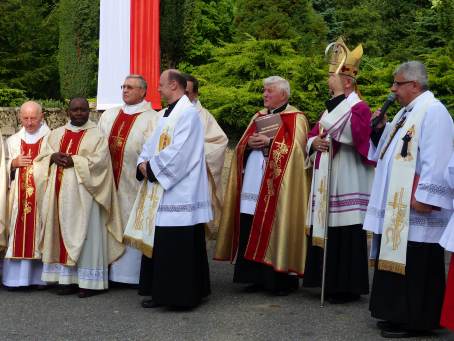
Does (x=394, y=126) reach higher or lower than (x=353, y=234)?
higher

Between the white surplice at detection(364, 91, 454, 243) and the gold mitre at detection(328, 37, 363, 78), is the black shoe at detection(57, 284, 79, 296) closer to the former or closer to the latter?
the white surplice at detection(364, 91, 454, 243)

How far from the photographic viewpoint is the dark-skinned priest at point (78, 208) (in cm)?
735

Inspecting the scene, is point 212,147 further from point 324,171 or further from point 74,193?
point 74,193

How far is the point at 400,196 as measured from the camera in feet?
19.4

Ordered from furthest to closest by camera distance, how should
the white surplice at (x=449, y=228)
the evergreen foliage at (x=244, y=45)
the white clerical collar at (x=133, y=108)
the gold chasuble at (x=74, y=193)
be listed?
the evergreen foliage at (x=244, y=45) → the white clerical collar at (x=133, y=108) → the gold chasuble at (x=74, y=193) → the white surplice at (x=449, y=228)

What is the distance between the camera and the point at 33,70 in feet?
64.4

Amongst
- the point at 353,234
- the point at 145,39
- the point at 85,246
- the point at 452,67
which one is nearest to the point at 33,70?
the point at 145,39

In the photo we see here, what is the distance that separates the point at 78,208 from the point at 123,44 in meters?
3.77

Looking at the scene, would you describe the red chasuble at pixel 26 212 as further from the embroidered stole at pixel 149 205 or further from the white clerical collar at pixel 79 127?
the embroidered stole at pixel 149 205

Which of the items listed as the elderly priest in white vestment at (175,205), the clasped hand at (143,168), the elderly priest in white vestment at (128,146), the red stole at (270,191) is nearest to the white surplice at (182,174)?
the elderly priest in white vestment at (175,205)

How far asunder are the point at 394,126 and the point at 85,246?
299cm

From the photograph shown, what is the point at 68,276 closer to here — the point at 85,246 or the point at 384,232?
the point at 85,246

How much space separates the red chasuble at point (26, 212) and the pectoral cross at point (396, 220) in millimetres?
3360

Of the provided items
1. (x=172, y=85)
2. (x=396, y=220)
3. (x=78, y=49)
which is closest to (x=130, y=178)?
(x=172, y=85)
